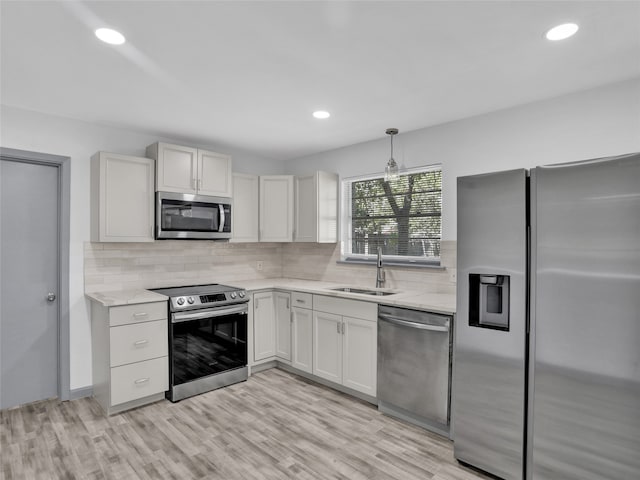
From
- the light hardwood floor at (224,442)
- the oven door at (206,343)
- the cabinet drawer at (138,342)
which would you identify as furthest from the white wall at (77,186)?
the oven door at (206,343)

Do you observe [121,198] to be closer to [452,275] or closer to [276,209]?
[276,209]

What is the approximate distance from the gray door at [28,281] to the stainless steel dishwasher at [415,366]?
286cm

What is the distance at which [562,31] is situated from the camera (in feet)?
6.14

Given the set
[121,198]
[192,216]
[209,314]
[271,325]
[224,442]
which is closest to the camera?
[224,442]

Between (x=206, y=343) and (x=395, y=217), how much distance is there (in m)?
2.21

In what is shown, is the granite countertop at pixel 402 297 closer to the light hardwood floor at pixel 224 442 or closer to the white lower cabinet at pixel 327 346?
the white lower cabinet at pixel 327 346

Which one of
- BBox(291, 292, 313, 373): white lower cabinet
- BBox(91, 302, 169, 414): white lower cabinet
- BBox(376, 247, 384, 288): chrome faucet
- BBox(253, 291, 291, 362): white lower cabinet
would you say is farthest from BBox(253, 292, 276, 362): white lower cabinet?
BBox(376, 247, 384, 288): chrome faucet

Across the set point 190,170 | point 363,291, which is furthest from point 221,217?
point 363,291

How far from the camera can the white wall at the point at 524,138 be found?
2469 millimetres

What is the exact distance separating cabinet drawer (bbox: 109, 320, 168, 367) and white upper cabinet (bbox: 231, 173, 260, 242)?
131 cm

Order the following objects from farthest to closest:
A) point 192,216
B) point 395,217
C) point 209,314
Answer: point 395,217
point 192,216
point 209,314

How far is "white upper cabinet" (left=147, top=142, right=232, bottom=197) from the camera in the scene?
3449mm

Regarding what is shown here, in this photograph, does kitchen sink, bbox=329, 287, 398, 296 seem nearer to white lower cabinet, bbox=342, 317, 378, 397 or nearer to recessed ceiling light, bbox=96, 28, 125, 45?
white lower cabinet, bbox=342, 317, 378, 397

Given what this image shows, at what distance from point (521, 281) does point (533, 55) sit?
1294 mm
